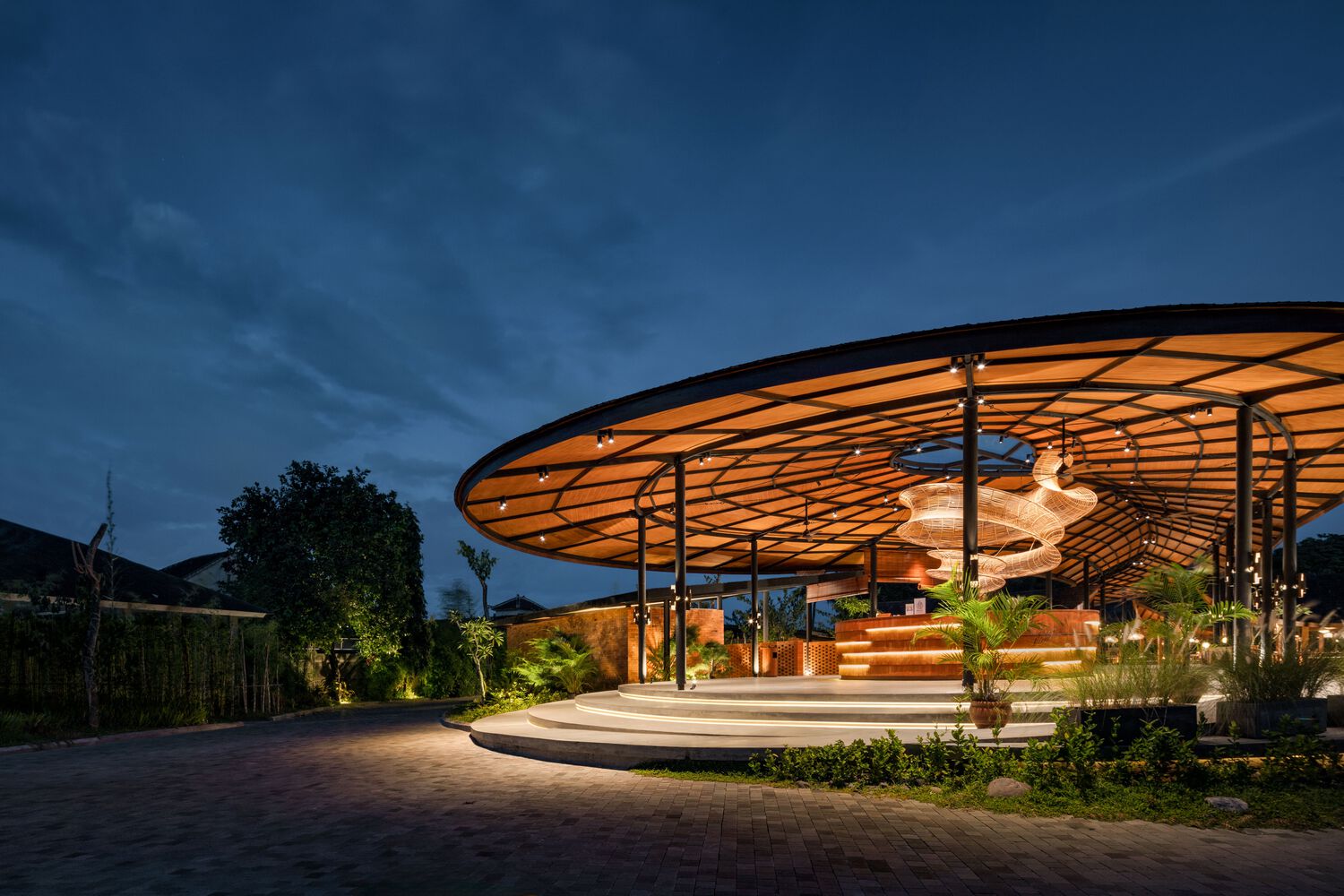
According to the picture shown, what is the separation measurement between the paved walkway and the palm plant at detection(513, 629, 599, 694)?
41.8 ft

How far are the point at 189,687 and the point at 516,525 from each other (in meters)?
8.83

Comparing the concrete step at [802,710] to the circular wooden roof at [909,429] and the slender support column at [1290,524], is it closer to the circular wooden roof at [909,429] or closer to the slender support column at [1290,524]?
the circular wooden roof at [909,429]

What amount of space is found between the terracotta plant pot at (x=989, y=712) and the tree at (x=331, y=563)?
989 inches

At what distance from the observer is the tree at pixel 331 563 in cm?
3070

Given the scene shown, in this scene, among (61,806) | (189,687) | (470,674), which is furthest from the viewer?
(470,674)

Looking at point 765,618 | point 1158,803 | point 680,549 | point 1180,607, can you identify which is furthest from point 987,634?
point 765,618

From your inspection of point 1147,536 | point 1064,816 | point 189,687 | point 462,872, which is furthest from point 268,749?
point 1147,536

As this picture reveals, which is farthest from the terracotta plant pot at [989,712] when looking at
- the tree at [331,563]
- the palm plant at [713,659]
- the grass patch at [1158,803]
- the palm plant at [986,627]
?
the tree at [331,563]

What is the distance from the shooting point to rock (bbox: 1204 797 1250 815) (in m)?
7.69

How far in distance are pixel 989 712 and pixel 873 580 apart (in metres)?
24.1

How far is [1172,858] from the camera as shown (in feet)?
20.8

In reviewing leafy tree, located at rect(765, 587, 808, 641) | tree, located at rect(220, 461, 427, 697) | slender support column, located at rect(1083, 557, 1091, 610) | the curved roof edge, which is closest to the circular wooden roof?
the curved roof edge

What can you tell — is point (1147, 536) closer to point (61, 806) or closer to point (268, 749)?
point (268, 749)

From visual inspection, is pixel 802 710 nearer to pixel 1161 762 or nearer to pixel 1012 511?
pixel 1161 762
